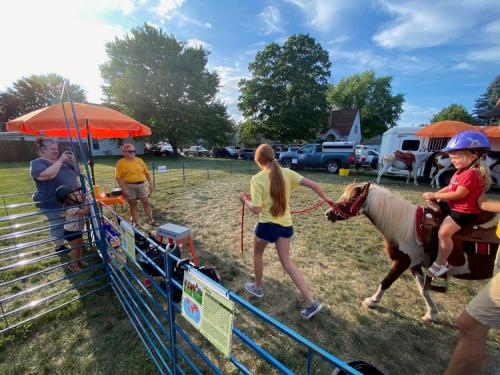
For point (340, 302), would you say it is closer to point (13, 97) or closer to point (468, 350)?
point (468, 350)

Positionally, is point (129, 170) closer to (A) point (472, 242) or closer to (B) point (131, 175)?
(B) point (131, 175)

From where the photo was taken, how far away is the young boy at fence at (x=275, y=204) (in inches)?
89.7

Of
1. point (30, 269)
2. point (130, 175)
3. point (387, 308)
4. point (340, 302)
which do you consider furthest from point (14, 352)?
point (387, 308)

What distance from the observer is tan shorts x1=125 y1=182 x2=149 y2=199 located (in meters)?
4.66

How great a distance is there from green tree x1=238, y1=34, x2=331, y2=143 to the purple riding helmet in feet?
82.3

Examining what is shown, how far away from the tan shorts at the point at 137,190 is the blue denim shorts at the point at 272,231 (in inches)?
135

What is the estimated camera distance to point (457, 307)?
108 inches

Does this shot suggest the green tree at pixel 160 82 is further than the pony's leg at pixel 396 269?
Yes

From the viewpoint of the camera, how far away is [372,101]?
4066cm

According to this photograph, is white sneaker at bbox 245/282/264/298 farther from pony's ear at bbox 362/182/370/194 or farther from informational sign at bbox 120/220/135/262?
pony's ear at bbox 362/182/370/194

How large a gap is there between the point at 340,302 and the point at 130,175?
446 centimetres

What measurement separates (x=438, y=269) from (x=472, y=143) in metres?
1.31

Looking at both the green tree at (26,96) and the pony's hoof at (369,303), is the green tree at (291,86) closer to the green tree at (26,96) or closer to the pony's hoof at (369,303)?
the pony's hoof at (369,303)

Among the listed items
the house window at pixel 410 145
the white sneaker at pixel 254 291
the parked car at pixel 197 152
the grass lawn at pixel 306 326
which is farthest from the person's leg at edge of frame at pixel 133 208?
the parked car at pixel 197 152
